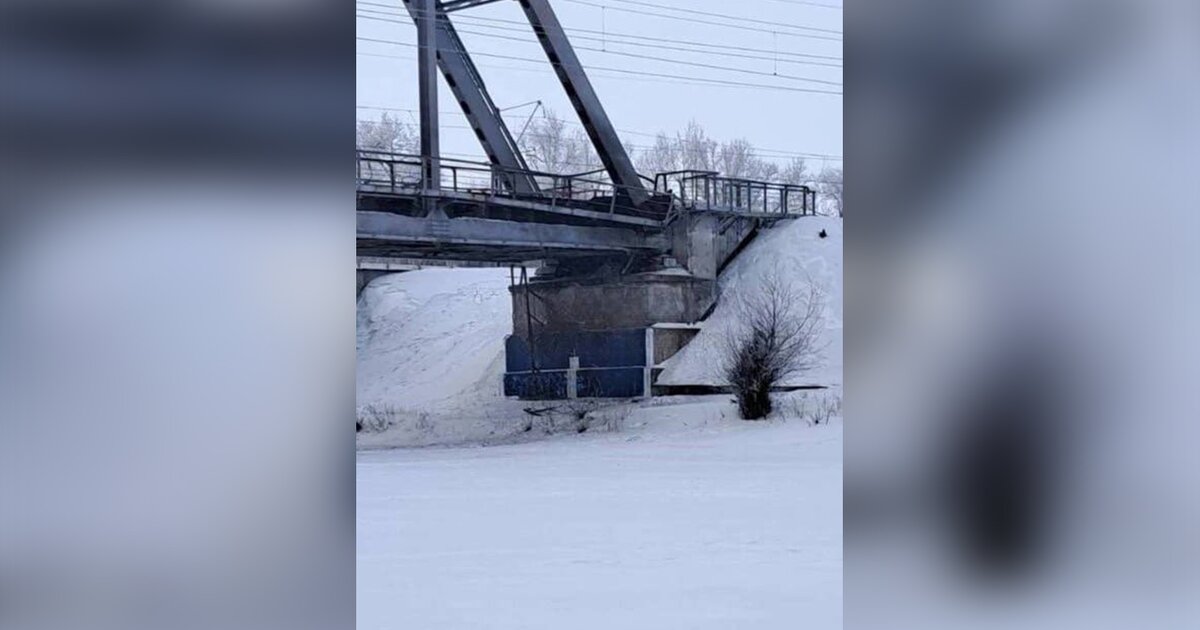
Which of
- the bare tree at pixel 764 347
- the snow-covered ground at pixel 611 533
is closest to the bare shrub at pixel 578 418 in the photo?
the snow-covered ground at pixel 611 533

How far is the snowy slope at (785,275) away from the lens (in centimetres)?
2427

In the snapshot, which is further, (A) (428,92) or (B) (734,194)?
(B) (734,194)

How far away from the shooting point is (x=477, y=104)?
2494 cm

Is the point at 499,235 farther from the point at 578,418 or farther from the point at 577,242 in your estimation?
the point at 578,418

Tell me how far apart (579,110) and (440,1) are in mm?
3131

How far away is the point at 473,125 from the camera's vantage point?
81.8 ft

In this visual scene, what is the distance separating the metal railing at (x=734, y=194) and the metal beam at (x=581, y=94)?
64cm

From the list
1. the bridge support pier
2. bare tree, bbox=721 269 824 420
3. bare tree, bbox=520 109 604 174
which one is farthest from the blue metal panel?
bare tree, bbox=520 109 604 174

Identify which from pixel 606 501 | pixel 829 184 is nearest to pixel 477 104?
pixel 606 501

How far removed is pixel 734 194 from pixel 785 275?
7.67 ft
